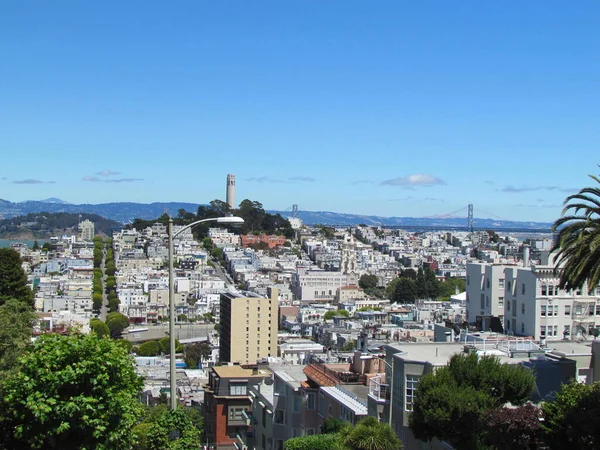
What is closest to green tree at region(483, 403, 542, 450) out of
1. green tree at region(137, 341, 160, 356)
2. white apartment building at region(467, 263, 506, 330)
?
white apartment building at region(467, 263, 506, 330)

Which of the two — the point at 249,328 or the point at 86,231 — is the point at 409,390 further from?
the point at 86,231

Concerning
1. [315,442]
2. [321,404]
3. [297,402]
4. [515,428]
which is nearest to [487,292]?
[297,402]

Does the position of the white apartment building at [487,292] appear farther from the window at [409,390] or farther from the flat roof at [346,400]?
the window at [409,390]

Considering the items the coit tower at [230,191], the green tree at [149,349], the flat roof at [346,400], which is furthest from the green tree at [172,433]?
the coit tower at [230,191]

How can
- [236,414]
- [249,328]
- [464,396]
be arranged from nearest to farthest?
[464,396] < [236,414] < [249,328]

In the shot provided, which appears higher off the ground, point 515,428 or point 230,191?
point 230,191

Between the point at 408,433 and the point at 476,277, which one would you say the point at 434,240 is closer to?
the point at 476,277
